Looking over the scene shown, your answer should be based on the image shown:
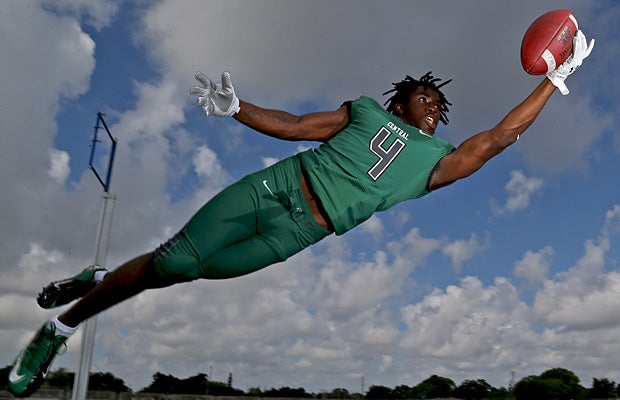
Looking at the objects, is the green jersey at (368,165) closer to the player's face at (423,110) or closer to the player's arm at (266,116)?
the player's arm at (266,116)

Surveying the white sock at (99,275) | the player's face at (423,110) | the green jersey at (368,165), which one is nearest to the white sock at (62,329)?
the white sock at (99,275)

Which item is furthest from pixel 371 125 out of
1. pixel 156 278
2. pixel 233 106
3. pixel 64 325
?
pixel 64 325

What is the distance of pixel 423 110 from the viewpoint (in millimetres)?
4008

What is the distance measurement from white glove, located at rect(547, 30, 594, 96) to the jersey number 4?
976 mm

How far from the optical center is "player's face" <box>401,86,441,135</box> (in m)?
3.97

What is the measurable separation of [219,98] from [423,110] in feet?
4.68

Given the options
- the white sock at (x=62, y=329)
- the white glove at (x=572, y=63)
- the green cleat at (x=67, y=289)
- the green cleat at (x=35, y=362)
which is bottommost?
the green cleat at (x=35, y=362)

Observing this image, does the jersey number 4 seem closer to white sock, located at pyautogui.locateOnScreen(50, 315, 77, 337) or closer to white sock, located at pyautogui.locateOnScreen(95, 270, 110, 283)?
white sock, located at pyautogui.locateOnScreen(95, 270, 110, 283)

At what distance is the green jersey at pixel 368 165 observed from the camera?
3.41m

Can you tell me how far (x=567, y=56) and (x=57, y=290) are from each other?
370 cm

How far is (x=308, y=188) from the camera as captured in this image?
345 centimetres

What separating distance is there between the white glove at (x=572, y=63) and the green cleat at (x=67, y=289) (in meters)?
Answer: 3.17

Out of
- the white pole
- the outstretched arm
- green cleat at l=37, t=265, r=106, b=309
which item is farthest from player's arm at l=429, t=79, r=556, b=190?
the white pole

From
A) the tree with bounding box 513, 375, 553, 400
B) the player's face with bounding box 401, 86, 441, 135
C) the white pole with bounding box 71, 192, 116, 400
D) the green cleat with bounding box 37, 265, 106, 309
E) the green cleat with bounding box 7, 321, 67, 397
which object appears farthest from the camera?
the tree with bounding box 513, 375, 553, 400
